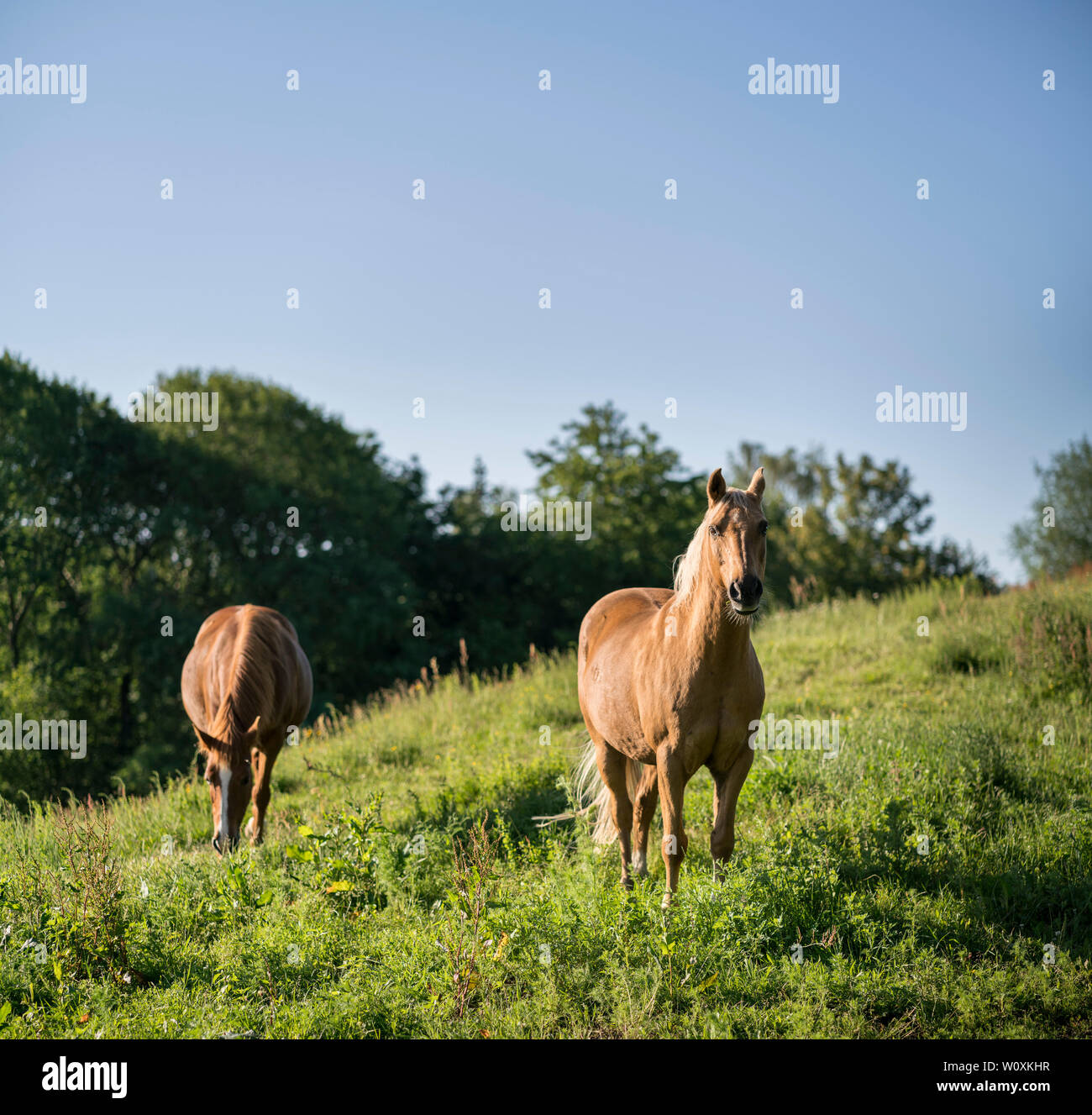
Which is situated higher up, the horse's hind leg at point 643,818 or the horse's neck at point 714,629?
the horse's neck at point 714,629

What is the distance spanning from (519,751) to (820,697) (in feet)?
12.1

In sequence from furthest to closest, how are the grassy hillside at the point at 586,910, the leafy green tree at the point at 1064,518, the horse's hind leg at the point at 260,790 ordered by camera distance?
the leafy green tree at the point at 1064,518, the horse's hind leg at the point at 260,790, the grassy hillside at the point at 586,910

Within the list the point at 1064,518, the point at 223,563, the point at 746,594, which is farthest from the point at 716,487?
the point at 1064,518

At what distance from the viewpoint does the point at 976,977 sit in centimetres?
397

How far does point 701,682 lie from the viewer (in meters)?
4.32

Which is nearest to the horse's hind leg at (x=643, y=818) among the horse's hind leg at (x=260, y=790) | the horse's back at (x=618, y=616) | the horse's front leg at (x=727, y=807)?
the horse's front leg at (x=727, y=807)

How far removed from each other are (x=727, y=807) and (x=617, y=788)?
1124 mm

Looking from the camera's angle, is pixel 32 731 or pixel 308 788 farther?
pixel 32 731

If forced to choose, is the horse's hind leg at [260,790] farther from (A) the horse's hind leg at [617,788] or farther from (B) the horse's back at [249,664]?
(A) the horse's hind leg at [617,788]

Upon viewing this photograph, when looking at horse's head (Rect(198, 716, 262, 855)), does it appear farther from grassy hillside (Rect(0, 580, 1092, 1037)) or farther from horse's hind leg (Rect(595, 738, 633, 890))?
horse's hind leg (Rect(595, 738, 633, 890))

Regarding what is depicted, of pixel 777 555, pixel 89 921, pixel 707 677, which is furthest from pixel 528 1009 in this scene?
pixel 777 555

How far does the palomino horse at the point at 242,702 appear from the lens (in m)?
6.03

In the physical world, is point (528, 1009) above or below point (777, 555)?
below
